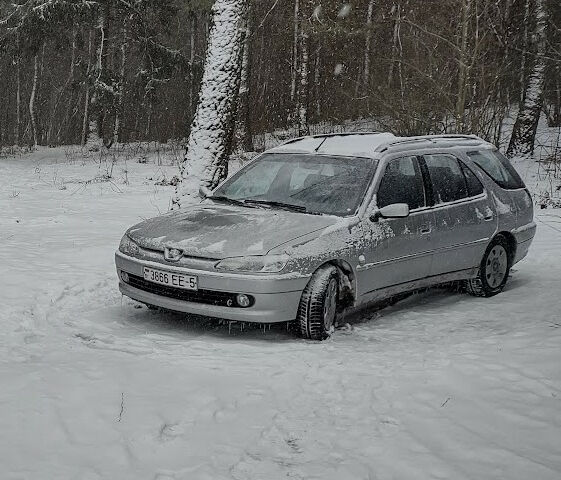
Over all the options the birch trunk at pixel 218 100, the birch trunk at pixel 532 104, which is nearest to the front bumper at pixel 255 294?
the birch trunk at pixel 218 100

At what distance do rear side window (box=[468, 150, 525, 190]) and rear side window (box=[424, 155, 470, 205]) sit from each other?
0.42 metres

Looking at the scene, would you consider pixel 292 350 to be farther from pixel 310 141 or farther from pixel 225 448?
pixel 310 141

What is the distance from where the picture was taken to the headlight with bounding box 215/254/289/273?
552 centimetres

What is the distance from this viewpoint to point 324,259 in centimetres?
582

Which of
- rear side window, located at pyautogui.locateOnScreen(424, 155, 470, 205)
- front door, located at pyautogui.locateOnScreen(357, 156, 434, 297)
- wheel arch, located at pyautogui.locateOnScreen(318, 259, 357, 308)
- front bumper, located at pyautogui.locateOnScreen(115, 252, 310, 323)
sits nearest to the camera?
front bumper, located at pyautogui.locateOnScreen(115, 252, 310, 323)

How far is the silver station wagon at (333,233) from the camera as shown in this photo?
18.4 ft

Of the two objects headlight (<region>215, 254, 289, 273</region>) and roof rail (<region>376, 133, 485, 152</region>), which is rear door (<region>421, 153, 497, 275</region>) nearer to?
roof rail (<region>376, 133, 485, 152</region>)

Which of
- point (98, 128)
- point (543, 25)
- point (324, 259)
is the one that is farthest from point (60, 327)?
point (98, 128)

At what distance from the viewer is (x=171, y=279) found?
18.8 ft

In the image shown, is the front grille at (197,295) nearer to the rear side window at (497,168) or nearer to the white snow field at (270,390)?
the white snow field at (270,390)

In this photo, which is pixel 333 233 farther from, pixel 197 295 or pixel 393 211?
pixel 197 295

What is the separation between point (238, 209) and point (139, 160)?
49.7 feet

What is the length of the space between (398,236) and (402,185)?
59cm

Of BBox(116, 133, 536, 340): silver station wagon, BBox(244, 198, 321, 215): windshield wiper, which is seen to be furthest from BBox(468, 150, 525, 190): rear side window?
BBox(244, 198, 321, 215): windshield wiper
